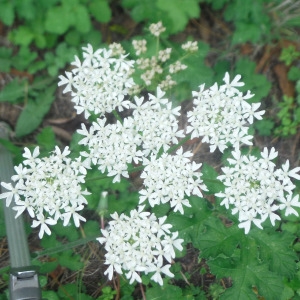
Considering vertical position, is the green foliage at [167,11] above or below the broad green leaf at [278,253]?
above

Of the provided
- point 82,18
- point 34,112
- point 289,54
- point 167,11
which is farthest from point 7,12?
point 289,54

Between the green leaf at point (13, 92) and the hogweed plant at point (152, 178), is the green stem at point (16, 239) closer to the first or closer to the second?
the hogweed plant at point (152, 178)

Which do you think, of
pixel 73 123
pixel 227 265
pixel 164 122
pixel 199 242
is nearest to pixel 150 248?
pixel 199 242

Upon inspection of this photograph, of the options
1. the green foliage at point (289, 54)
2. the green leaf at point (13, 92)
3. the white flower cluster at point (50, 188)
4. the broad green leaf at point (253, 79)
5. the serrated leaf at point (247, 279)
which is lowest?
the serrated leaf at point (247, 279)

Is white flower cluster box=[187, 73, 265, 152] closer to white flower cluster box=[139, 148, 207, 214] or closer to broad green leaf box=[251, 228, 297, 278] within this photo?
white flower cluster box=[139, 148, 207, 214]

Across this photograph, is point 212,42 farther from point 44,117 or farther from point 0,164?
point 0,164

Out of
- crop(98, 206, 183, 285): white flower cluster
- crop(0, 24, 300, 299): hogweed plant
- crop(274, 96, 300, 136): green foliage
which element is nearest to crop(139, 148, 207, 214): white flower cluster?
crop(0, 24, 300, 299): hogweed plant

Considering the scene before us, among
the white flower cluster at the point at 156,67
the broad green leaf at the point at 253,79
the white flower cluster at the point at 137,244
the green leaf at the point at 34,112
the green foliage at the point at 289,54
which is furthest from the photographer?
the green foliage at the point at 289,54

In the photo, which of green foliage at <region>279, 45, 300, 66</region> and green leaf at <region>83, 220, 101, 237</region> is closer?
green leaf at <region>83, 220, 101, 237</region>

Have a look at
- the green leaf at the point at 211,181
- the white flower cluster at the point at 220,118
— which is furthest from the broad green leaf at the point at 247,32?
the green leaf at the point at 211,181
